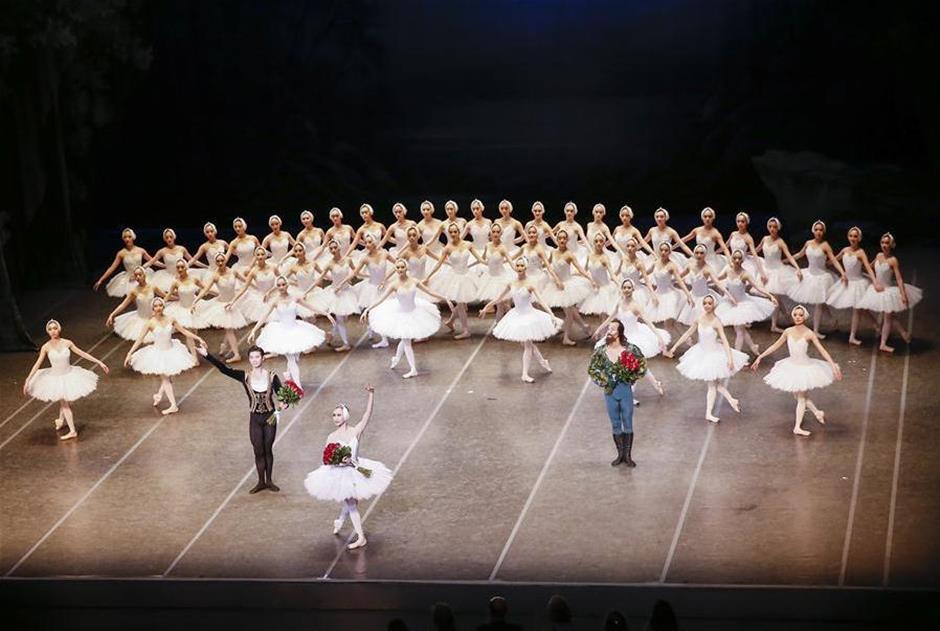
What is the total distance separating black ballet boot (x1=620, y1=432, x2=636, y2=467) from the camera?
13.0 metres

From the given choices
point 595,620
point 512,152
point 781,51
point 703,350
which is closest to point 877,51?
point 781,51

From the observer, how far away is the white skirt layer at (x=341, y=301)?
1628cm

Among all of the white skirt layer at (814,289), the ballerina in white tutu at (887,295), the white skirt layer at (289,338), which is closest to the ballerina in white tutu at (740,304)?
the white skirt layer at (814,289)

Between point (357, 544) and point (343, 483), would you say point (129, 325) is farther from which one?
point (343, 483)

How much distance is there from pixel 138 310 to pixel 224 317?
0.85 metres

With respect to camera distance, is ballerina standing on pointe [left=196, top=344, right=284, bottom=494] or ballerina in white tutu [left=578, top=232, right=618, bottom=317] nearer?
ballerina standing on pointe [left=196, top=344, right=284, bottom=494]

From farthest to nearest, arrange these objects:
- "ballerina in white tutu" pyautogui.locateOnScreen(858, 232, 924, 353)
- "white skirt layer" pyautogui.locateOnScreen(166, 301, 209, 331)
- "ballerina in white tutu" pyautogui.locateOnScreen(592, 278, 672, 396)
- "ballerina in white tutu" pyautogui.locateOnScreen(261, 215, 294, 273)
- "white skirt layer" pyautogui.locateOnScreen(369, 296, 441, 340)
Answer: "ballerina in white tutu" pyautogui.locateOnScreen(261, 215, 294, 273) → "white skirt layer" pyautogui.locateOnScreen(166, 301, 209, 331) → "white skirt layer" pyautogui.locateOnScreen(369, 296, 441, 340) → "ballerina in white tutu" pyautogui.locateOnScreen(858, 232, 924, 353) → "ballerina in white tutu" pyautogui.locateOnScreen(592, 278, 672, 396)

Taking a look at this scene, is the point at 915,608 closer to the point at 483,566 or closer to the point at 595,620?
the point at 595,620

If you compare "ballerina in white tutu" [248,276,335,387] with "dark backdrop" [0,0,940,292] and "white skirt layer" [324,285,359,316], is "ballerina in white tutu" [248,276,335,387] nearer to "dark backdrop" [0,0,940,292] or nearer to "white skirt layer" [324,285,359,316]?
Result: "white skirt layer" [324,285,359,316]

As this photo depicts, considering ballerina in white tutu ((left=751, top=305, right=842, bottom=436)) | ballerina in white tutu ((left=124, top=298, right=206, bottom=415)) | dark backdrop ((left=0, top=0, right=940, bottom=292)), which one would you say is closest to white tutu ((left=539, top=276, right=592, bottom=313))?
ballerina in white tutu ((left=751, top=305, right=842, bottom=436))

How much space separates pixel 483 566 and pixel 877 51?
11041mm

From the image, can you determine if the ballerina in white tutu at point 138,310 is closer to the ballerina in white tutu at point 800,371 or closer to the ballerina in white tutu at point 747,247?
the ballerina in white tutu at point 747,247

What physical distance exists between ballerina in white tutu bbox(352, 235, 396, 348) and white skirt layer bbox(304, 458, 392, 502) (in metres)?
4.87

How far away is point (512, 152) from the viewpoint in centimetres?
2131
